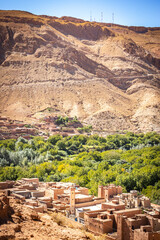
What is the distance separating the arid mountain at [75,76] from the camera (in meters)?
86.1

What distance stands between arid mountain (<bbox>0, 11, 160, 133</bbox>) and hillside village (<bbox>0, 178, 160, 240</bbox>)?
2033 inches

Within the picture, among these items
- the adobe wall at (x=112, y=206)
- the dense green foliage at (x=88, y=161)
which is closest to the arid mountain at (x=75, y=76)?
the dense green foliage at (x=88, y=161)

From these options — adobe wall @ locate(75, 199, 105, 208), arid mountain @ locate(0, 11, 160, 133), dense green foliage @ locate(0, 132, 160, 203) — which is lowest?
dense green foliage @ locate(0, 132, 160, 203)

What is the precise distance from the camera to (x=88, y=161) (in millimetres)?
51688

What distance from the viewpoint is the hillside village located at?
21.0 metres

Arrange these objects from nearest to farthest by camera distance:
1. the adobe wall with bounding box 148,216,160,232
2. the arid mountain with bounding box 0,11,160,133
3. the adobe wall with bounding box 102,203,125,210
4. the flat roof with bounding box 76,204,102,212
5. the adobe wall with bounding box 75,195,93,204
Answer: the adobe wall with bounding box 148,216,160,232 < the adobe wall with bounding box 102,203,125,210 < the flat roof with bounding box 76,204,102,212 < the adobe wall with bounding box 75,195,93,204 < the arid mountain with bounding box 0,11,160,133

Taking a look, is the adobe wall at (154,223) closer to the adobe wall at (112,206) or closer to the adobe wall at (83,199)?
the adobe wall at (112,206)

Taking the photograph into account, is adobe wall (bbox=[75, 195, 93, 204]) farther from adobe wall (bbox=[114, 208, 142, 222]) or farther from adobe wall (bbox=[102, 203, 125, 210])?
adobe wall (bbox=[114, 208, 142, 222])

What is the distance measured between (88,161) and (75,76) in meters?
51.8

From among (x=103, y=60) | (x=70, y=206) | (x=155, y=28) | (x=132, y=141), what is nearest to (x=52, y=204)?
(x=70, y=206)

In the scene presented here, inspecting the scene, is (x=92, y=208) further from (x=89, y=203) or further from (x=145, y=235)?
(x=145, y=235)

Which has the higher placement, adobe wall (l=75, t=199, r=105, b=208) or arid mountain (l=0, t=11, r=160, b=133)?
arid mountain (l=0, t=11, r=160, b=133)

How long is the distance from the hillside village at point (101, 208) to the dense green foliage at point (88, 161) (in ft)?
16.5

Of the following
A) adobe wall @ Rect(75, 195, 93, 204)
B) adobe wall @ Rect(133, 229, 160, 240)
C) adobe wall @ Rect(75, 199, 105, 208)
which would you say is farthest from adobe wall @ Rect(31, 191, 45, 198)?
adobe wall @ Rect(133, 229, 160, 240)
